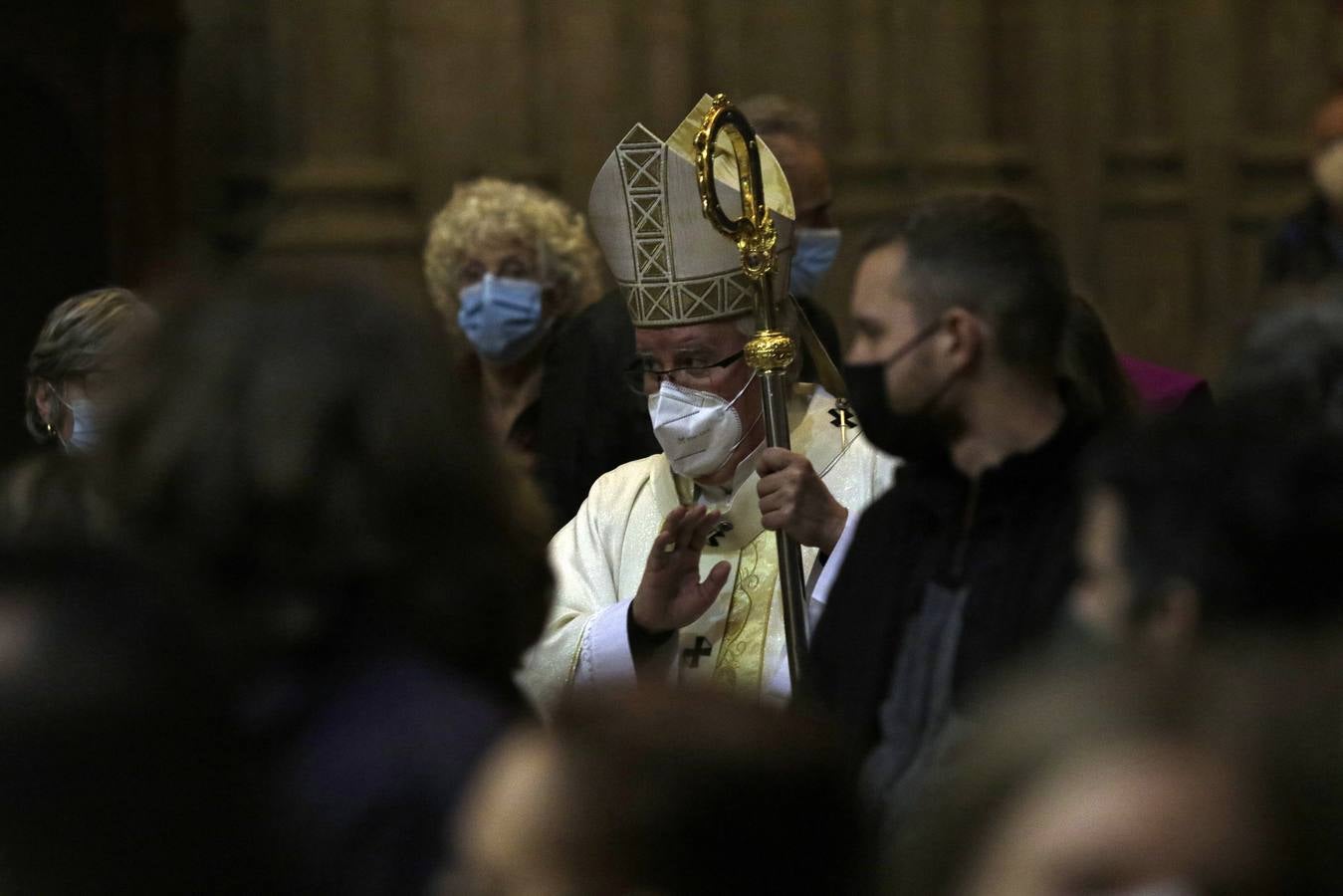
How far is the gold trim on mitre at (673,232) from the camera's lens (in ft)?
14.9

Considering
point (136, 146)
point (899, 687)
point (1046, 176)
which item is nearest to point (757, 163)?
point (899, 687)

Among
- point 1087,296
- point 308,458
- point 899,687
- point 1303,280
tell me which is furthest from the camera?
point 1303,280

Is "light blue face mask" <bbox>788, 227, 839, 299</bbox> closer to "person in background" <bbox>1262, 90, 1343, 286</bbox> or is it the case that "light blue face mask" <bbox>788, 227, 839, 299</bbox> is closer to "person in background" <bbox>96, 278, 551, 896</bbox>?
"person in background" <bbox>1262, 90, 1343, 286</bbox>

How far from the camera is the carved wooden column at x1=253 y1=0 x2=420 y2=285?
8055 millimetres

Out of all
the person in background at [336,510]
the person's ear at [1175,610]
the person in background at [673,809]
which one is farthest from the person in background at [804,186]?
the person in background at [673,809]

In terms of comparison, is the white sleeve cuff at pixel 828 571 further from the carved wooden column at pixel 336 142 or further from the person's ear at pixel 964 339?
the carved wooden column at pixel 336 142

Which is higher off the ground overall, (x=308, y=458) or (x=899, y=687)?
(x=308, y=458)

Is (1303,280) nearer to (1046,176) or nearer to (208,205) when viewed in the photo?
(1046,176)

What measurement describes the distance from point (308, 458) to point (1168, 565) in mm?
891

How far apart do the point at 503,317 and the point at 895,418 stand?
9.44ft

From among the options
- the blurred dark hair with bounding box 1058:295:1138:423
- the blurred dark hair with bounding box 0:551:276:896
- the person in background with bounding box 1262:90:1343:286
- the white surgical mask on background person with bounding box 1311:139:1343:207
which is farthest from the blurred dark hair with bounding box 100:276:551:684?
the white surgical mask on background person with bounding box 1311:139:1343:207

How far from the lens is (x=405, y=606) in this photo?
2.20 m

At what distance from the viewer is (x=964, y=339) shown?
3.18 metres

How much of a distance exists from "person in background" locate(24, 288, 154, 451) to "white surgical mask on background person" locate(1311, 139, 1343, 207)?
8.76 feet
